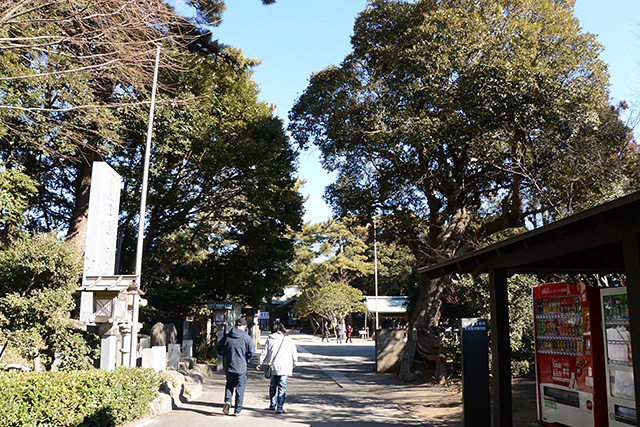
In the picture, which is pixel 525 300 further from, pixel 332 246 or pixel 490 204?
pixel 332 246

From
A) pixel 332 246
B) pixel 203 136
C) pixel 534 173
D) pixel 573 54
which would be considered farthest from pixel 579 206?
pixel 332 246

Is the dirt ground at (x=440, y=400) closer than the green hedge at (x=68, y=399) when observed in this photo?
No

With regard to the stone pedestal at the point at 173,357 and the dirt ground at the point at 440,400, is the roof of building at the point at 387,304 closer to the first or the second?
the dirt ground at the point at 440,400

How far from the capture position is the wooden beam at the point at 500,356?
691cm

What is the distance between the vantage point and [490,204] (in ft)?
65.0

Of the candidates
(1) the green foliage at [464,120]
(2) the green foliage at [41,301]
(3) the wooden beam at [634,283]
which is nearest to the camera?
(3) the wooden beam at [634,283]

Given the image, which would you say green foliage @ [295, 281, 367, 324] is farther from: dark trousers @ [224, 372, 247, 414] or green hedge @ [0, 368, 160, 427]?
green hedge @ [0, 368, 160, 427]

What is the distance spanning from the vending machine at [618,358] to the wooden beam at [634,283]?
7.76 ft

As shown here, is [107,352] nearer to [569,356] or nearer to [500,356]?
[500,356]

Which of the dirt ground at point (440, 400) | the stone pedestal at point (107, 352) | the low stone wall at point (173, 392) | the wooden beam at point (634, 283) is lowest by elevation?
the dirt ground at point (440, 400)


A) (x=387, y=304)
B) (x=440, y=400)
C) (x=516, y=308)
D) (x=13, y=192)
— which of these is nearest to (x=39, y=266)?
(x=13, y=192)

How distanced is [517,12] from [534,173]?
5112 mm

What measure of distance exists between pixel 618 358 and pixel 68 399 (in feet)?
25.6

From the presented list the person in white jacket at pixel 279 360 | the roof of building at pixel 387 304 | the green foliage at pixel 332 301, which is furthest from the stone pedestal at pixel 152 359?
the green foliage at pixel 332 301
